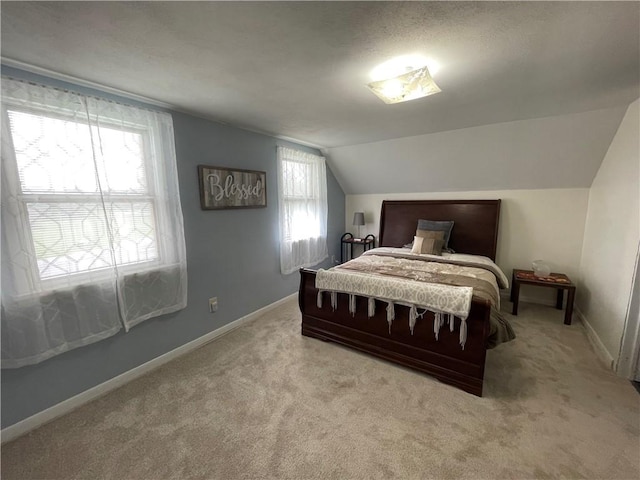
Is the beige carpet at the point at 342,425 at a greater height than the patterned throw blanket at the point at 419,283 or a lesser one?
lesser

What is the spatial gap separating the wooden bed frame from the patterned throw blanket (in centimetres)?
7

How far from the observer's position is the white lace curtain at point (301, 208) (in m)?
3.47

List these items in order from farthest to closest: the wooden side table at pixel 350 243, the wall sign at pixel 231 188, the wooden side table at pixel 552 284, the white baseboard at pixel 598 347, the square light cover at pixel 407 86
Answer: the wooden side table at pixel 350 243, the wooden side table at pixel 552 284, the wall sign at pixel 231 188, the white baseboard at pixel 598 347, the square light cover at pixel 407 86

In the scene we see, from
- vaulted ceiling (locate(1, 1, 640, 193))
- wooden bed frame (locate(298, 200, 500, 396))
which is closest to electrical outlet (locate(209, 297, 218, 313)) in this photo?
wooden bed frame (locate(298, 200, 500, 396))

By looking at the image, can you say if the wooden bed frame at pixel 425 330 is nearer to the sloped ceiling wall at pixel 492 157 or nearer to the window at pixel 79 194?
the sloped ceiling wall at pixel 492 157

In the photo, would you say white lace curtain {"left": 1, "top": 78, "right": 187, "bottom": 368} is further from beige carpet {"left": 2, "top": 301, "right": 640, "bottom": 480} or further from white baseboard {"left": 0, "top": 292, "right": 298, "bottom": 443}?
beige carpet {"left": 2, "top": 301, "right": 640, "bottom": 480}

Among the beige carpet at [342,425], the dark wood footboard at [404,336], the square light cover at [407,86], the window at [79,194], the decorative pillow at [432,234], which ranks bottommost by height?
the beige carpet at [342,425]

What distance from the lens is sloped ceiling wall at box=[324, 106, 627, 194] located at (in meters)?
2.71

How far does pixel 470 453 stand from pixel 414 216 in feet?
10.3

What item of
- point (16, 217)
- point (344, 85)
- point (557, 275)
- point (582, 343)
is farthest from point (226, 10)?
point (557, 275)

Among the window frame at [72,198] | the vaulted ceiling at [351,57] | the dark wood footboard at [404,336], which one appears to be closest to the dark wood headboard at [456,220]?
the vaulted ceiling at [351,57]

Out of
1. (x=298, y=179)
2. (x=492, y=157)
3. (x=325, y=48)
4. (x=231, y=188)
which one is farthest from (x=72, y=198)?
(x=492, y=157)

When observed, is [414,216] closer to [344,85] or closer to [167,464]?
[344,85]

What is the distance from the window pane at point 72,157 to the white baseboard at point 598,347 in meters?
4.05
